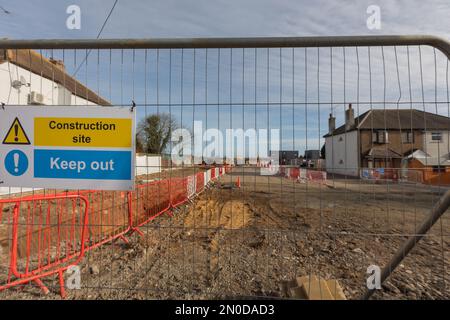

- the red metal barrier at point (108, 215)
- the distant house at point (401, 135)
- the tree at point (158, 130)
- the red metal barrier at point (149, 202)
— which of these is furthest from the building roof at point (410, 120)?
the red metal barrier at point (149, 202)

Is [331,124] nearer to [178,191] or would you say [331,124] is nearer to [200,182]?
[178,191]

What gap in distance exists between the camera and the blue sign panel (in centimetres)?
268

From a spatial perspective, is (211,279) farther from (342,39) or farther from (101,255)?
(342,39)

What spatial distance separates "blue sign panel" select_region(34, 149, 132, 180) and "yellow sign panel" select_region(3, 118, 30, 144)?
0.40 metres

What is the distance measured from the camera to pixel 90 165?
2686 mm

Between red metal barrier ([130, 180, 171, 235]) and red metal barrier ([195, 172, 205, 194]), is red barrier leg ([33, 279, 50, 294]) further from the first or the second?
red metal barrier ([195, 172, 205, 194])

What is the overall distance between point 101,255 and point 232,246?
106 inches

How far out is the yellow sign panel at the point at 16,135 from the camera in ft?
9.08


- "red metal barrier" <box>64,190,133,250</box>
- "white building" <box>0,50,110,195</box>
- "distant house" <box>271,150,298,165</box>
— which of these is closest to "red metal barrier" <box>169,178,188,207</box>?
"red metal barrier" <box>64,190,133,250</box>

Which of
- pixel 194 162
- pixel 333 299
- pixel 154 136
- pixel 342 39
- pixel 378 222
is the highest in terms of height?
pixel 342 39

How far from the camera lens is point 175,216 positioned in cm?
859
